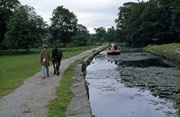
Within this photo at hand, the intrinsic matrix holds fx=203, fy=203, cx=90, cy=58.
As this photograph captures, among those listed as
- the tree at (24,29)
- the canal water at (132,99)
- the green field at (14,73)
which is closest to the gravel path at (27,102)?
the green field at (14,73)

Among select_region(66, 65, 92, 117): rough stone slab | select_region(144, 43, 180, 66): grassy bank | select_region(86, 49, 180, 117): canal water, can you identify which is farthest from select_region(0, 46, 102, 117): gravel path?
select_region(144, 43, 180, 66): grassy bank

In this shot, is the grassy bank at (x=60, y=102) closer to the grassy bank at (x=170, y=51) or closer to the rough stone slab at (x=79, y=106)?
the rough stone slab at (x=79, y=106)

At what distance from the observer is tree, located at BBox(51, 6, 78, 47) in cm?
7450

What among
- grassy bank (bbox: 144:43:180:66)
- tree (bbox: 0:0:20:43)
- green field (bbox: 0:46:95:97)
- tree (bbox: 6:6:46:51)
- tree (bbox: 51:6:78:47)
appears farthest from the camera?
tree (bbox: 51:6:78:47)

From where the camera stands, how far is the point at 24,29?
45812 mm

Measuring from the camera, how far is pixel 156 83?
11.5m

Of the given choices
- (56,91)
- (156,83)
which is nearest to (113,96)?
(56,91)

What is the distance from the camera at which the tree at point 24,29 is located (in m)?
45.2

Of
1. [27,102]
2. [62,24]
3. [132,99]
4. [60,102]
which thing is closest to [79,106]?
[60,102]

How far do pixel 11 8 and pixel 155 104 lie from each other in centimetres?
5474

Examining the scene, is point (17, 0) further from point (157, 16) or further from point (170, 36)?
point (170, 36)

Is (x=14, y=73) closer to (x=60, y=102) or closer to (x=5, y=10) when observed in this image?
(x=60, y=102)

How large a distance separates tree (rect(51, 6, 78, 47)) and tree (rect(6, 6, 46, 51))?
78.3 feet

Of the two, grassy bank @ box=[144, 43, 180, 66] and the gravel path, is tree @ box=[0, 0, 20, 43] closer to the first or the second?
grassy bank @ box=[144, 43, 180, 66]
